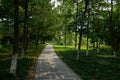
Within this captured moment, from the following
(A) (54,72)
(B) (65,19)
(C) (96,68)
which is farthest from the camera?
(B) (65,19)

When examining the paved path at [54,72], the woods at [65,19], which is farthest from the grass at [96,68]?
the woods at [65,19]

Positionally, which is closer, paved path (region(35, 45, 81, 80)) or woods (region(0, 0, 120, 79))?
paved path (region(35, 45, 81, 80))

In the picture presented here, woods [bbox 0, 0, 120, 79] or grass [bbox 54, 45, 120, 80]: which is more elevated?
woods [bbox 0, 0, 120, 79]

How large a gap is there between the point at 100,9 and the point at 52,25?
16.3 metres

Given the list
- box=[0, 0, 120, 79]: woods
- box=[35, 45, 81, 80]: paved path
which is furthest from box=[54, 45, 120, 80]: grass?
box=[0, 0, 120, 79]: woods

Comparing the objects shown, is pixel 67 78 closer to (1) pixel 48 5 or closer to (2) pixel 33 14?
(2) pixel 33 14

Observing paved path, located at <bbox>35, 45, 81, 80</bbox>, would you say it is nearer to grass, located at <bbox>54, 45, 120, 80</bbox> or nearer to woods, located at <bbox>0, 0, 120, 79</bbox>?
grass, located at <bbox>54, 45, 120, 80</bbox>

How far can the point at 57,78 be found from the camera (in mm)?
14219

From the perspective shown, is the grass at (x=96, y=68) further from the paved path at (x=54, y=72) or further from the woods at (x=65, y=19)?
the woods at (x=65, y=19)

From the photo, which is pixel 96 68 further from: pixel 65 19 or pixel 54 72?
pixel 65 19

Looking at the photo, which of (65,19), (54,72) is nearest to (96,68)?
(54,72)

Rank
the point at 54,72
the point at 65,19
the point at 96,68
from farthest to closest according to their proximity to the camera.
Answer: the point at 65,19, the point at 96,68, the point at 54,72

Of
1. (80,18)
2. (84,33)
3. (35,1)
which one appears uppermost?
(35,1)

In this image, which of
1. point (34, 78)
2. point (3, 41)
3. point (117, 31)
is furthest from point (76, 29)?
point (3, 41)
